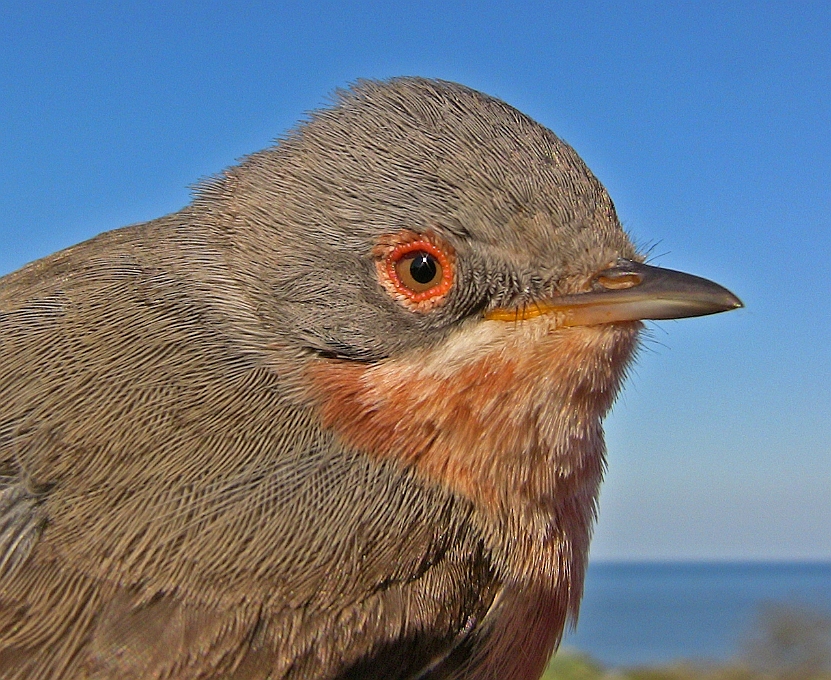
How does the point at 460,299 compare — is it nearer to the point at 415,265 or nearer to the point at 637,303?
the point at 415,265

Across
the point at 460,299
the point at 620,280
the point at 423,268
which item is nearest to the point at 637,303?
the point at 620,280

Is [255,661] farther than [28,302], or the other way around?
[28,302]

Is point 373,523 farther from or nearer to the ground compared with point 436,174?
nearer to the ground

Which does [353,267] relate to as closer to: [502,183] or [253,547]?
[502,183]

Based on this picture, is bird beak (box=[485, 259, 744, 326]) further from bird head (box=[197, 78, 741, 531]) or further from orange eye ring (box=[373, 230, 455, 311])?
orange eye ring (box=[373, 230, 455, 311])

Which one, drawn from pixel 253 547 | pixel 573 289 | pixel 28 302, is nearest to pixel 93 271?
pixel 28 302

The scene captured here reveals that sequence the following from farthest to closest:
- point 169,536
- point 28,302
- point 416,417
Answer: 1. point 28,302
2. point 416,417
3. point 169,536

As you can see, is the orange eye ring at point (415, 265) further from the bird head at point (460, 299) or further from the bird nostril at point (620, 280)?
the bird nostril at point (620, 280)

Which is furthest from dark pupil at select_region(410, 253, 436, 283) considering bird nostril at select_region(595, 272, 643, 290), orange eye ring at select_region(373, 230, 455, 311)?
bird nostril at select_region(595, 272, 643, 290)
